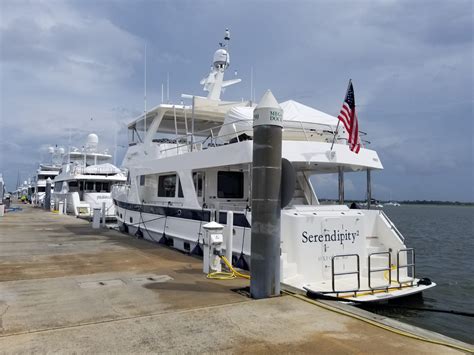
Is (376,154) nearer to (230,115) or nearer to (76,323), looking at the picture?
(230,115)

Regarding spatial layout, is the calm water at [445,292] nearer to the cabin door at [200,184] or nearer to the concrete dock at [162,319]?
the concrete dock at [162,319]

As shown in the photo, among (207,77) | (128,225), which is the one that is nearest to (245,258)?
(128,225)

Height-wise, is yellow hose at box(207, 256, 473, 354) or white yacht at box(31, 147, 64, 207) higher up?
white yacht at box(31, 147, 64, 207)

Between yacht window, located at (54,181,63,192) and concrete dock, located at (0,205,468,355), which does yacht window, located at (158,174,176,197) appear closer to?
concrete dock, located at (0,205,468,355)

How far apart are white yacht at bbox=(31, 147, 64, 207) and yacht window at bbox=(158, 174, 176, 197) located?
4098 centimetres

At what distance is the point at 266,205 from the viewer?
5871 mm

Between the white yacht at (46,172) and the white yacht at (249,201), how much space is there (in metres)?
39.7

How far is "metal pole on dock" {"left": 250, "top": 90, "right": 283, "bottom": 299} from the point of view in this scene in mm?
5832

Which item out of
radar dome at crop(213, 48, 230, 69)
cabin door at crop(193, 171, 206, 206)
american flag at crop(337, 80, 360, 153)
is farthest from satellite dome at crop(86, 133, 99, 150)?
american flag at crop(337, 80, 360, 153)

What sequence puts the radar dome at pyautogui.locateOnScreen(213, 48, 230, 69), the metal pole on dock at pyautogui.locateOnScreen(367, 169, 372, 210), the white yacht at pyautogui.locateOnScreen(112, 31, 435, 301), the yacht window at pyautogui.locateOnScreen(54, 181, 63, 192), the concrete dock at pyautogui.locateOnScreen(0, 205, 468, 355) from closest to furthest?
the concrete dock at pyautogui.locateOnScreen(0, 205, 468, 355) < the white yacht at pyautogui.locateOnScreen(112, 31, 435, 301) < the metal pole on dock at pyautogui.locateOnScreen(367, 169, 372, 210) < the radar dome at pyautogui.locateOnScreen(213, 48, 230, 69) < the yacht window at pyautogui.locateOnScreen(54, 181, 63, 192)

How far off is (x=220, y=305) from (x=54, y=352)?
220 centimetres

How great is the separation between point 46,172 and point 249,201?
50.0 metres

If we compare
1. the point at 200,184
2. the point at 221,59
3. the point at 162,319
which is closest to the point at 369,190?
the point at 200,184

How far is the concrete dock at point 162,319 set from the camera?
4.00 meters
